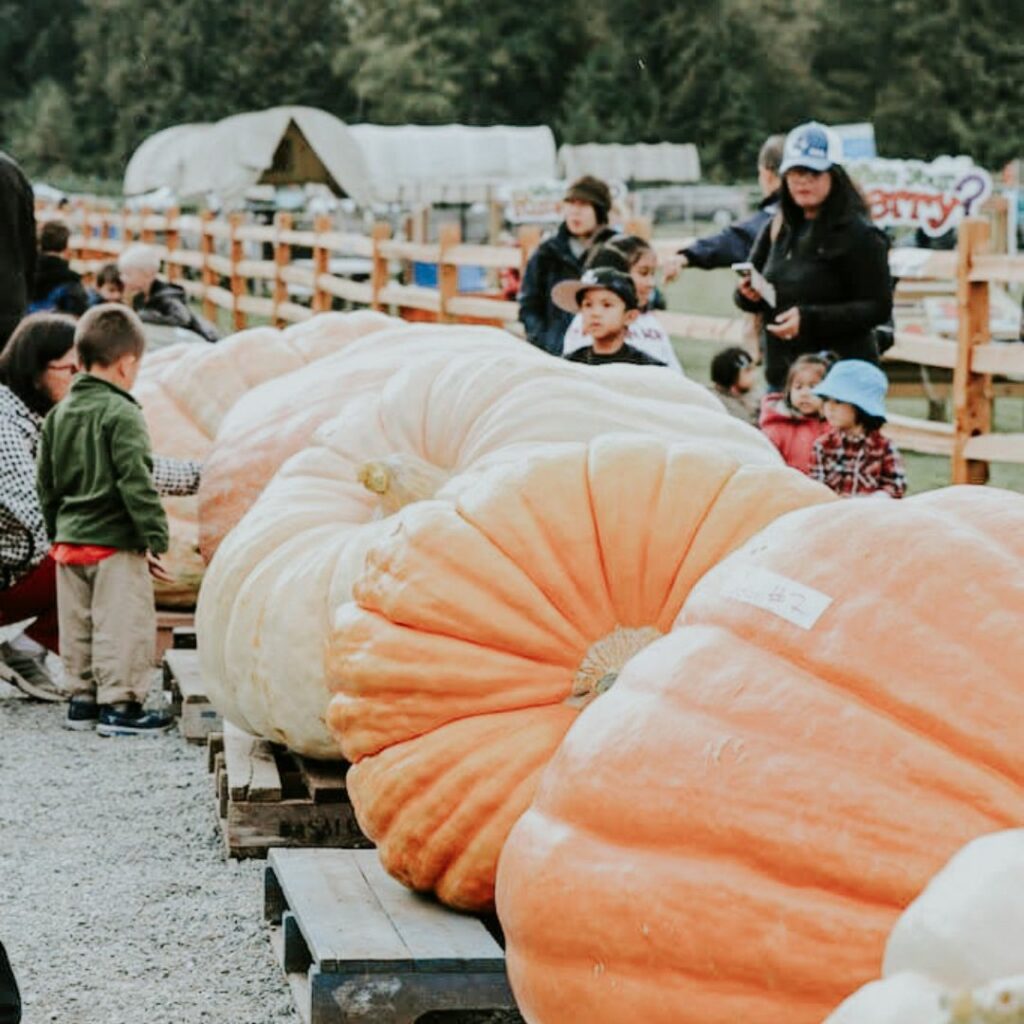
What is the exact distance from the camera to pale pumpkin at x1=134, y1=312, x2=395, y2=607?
7.23 m

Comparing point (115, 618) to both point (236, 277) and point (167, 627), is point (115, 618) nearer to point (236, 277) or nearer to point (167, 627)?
point (167, 627)

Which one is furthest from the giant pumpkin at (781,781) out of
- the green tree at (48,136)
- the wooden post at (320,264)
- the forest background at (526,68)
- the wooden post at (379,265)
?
the green tree at (48,136)

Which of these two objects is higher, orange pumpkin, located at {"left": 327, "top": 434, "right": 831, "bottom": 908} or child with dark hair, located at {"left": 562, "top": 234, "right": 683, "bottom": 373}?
child with dark hair, located at {"left": 562, "top": 234, "right": 683, "bottom": 373}

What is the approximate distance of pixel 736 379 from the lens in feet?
28.6

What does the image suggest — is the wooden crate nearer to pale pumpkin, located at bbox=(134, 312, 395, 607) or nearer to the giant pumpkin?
pale pumpkin, located at bbox=(134, 312, 395, 607)

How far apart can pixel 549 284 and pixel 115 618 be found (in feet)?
9.13

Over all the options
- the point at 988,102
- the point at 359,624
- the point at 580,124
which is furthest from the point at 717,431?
the point at 580,124

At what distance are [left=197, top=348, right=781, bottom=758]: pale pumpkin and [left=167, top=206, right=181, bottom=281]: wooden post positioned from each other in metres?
19.7

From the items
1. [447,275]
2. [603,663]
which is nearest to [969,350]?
[447,275]

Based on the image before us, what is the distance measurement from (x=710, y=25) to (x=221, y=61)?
63.6ft

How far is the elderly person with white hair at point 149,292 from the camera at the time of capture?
11.1 m

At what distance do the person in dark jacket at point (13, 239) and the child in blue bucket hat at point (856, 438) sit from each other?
3.19 m

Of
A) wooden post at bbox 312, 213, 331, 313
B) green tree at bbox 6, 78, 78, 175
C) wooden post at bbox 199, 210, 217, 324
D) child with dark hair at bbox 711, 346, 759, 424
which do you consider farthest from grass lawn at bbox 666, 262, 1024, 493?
green tree at bbox 6, 78, 78, 175

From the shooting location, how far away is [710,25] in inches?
3282
